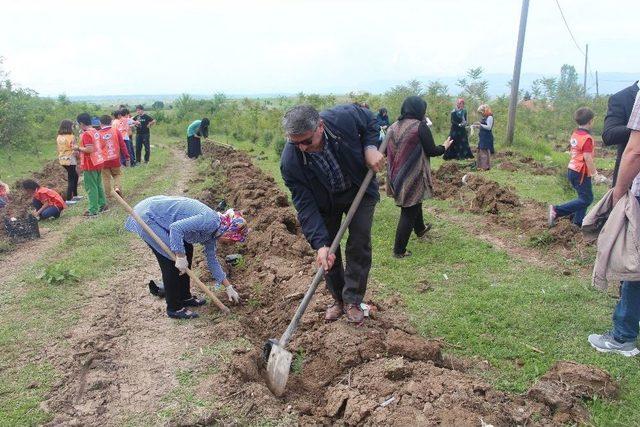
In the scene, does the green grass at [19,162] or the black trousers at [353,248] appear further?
the green grass at [19,162]

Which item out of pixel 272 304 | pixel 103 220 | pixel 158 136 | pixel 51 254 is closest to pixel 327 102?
pixel 158 136

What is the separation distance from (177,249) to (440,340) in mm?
2296

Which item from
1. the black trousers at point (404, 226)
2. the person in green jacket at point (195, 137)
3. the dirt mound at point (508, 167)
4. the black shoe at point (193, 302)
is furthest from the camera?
the person in green jacket at point (195, 137)

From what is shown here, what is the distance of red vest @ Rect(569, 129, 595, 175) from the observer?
621 cm

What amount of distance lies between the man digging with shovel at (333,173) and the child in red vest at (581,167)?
3.61 metres

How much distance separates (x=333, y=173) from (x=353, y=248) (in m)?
0.63

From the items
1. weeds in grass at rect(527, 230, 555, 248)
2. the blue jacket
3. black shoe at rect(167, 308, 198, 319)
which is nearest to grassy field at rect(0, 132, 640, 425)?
weeds in grass at rect(527, 230, 555, 248)

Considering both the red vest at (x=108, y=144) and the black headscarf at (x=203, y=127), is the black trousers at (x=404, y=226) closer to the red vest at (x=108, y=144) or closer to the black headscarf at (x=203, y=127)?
the red vest at (x=108, y=144)

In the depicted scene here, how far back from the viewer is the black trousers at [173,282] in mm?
4676

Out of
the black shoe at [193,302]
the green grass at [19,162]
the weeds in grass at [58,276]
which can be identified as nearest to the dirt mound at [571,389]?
the black shoe at [193,302]

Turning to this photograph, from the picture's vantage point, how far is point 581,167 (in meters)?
6.21

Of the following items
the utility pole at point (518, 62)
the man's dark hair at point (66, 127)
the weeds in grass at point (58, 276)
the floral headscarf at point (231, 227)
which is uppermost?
the utility pole at point (518, 62)

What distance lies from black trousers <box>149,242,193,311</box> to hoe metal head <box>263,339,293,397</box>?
1.50 meters

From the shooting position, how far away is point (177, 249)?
434 centimetres
